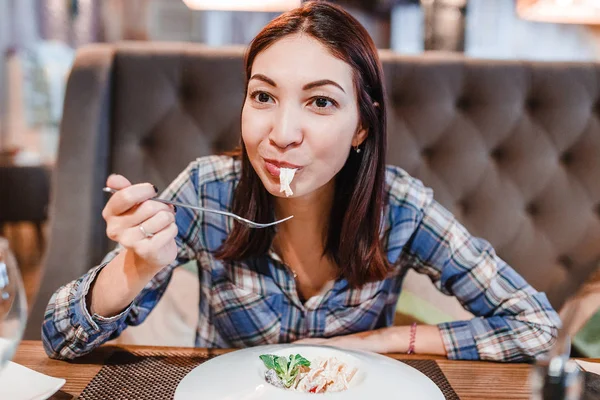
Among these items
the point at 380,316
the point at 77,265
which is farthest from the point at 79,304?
the point at 380,316

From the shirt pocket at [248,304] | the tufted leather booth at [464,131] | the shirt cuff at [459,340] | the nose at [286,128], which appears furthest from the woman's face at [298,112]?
the tufted leather booth at [464,131]

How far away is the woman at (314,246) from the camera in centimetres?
98

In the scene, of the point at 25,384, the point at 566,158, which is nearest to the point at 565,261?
the point at 566,158

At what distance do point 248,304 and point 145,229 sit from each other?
0.46 metres

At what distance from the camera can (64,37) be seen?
5.38 metres

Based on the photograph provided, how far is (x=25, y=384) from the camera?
0.75 m

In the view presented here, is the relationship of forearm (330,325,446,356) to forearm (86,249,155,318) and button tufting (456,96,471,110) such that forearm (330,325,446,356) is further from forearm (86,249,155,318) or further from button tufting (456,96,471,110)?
button tufting (456,96,471,110)

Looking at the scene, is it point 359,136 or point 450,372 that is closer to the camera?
point 450,372

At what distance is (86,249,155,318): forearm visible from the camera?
92cm

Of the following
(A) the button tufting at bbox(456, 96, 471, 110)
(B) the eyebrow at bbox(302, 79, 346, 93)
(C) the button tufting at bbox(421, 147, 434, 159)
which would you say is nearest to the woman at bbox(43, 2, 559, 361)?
(B) the eyebrow at bbox(302, 79, 346, 93)

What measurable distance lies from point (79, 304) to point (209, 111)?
2.92 feet

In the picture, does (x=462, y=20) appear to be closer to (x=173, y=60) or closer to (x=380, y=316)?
(x=173, y=60)

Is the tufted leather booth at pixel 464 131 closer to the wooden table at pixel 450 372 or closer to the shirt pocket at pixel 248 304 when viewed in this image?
the shirt pocket at pixel 248 304

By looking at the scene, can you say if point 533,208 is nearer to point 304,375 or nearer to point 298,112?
point 298,112
